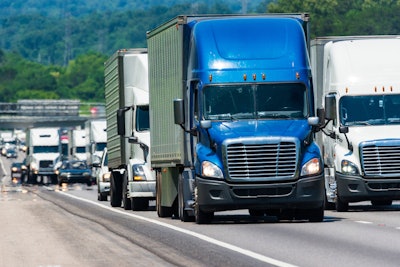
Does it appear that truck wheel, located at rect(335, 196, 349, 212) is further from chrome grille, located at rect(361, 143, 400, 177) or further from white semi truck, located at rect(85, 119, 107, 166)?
white semi truck, located at rect(85, 119, 107, 166)

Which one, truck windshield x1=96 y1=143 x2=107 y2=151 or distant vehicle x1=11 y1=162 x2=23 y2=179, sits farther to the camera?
distant vehicle x1=11 y1=162 x2=23 y2=179

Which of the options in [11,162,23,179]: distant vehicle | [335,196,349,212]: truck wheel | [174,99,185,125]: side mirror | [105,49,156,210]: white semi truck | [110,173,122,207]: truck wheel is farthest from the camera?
[11,162,23,179]: distant vehicle

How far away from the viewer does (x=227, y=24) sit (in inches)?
1084

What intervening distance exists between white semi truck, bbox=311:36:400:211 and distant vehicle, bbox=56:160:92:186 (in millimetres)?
47273

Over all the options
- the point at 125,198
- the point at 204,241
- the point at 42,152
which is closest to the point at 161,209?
the point at 125,198

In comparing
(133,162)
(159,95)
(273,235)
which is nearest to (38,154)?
(133,162)

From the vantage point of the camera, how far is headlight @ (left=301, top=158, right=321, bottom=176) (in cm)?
2655

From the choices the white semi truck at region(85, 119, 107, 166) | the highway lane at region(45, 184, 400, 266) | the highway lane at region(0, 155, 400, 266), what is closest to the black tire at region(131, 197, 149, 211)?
the highway lane at region(0, 155, 400, 266)

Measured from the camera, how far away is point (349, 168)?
32.1 metres

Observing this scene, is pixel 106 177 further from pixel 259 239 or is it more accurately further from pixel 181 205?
pixel 259 239

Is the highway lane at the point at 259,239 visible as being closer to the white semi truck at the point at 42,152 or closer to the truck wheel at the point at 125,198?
the truck wheel at the point at 125,198

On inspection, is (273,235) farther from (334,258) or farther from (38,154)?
(38,154)

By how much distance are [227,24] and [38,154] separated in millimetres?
65482

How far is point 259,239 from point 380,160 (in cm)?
977
